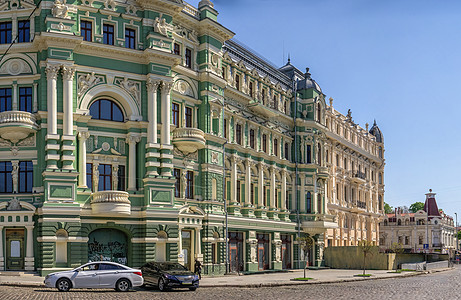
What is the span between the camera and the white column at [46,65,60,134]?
3878 cm

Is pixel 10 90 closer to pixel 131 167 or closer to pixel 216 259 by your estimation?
pixel 131 167

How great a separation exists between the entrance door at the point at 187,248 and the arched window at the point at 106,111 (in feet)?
30.9

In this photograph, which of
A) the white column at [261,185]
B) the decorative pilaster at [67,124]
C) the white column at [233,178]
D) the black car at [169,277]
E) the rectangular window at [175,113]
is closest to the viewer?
the black car at [169,277]

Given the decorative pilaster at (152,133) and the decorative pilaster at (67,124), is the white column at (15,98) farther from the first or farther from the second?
the decorative pilaster at (152,133)

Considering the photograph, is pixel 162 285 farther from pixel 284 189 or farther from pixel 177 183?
pixel 284 189

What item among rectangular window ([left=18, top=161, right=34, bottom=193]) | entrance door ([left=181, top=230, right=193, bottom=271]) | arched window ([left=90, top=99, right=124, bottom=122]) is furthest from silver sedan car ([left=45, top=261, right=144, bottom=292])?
arched window ([left=90, top=99, right=124, bottom=122])

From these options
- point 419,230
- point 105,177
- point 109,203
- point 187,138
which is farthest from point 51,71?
point 419,230

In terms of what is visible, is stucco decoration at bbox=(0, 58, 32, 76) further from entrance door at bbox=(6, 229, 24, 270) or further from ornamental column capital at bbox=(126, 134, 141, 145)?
entrance door at bbox=(6, 229, 24, 270)

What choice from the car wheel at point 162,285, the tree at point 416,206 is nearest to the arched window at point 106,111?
the car wheel at point 162,285

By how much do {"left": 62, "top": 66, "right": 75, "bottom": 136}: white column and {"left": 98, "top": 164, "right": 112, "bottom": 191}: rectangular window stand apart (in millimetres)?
3233

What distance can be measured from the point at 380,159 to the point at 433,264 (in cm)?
2287

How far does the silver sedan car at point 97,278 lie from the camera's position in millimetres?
30172

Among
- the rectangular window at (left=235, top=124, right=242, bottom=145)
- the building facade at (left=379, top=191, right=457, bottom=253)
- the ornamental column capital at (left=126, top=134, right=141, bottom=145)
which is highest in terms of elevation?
the rectangular window at (left=235, top=124, right=242, bottom=145)

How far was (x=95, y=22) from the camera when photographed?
4100 cm
